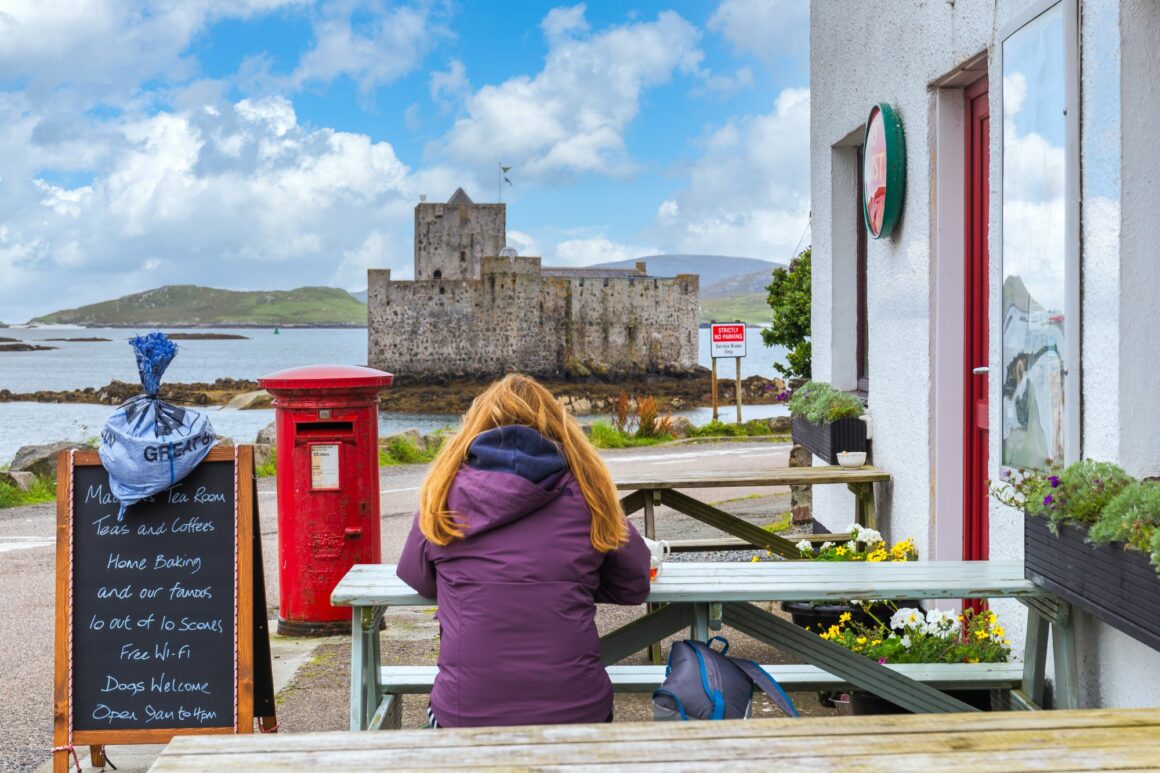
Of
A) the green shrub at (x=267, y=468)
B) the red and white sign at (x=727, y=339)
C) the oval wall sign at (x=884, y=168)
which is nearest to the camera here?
the oval wall sign at (x=884, y=168)

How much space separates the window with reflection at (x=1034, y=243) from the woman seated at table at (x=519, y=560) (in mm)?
1813

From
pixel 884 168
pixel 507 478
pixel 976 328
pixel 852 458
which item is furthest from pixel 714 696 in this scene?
pixel 852 458

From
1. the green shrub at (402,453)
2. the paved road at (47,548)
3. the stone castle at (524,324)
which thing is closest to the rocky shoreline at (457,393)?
the stone castle at (524,324)

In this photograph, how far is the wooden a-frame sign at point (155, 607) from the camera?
480 cm

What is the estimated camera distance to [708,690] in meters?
3.33

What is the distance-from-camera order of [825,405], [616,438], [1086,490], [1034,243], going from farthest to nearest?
[616,438]
[825,405]
[1034,243]
[1086,490]

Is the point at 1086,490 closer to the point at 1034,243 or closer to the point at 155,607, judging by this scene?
the point at 1034,243

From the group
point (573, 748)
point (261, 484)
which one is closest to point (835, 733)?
point (573, 748)

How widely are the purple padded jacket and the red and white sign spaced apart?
22.6 meters

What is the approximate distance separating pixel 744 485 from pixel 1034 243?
9.41 ft

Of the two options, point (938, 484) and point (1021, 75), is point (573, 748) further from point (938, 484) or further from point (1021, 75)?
point (938, 484)

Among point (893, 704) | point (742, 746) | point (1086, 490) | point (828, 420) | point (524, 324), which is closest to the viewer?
point (742, 746)

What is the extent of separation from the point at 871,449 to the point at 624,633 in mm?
3159

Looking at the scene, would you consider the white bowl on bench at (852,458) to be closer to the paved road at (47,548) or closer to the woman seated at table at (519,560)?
the paved road at (47,548)
